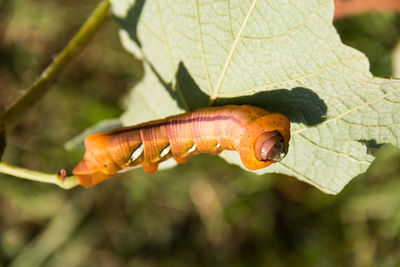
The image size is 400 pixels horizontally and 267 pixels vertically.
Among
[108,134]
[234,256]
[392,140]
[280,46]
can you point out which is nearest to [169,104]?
[108,134]

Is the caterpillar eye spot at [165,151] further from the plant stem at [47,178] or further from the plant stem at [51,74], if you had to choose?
the plant stem at [51,74]

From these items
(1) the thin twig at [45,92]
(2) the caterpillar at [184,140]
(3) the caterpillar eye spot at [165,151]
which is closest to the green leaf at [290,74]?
(2) the caterpillar at [184,140]

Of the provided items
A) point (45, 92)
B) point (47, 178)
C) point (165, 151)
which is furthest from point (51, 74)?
point (165, 151)

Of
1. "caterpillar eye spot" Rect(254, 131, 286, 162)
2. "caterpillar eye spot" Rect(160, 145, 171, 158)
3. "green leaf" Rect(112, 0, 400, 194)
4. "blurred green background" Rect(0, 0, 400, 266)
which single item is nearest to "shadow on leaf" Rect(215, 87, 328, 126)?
"green leaf" Rect(112, 0, 400, 194)

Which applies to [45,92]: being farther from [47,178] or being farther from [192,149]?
[192,149]

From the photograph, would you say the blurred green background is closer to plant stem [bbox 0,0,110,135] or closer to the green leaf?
plant stem [bbox 0,0,110,135]

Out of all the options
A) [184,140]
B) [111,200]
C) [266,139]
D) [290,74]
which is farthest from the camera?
[111,200]
